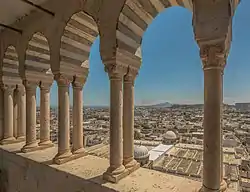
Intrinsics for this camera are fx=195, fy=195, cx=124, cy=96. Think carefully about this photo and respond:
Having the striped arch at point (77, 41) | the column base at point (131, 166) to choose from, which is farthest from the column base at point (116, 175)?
the striped arch at point (77, 41)

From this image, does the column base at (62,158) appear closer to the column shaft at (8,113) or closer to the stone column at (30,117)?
the stone column at (30,117)

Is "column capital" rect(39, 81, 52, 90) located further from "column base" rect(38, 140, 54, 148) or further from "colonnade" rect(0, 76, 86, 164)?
"column base" rect(38, 140, 54, 148)

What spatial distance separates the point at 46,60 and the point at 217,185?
448 centimetres

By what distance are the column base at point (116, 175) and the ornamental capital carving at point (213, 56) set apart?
6.20 feet

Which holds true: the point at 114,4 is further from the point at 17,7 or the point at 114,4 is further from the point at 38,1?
the point at 17,7

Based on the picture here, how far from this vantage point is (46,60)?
16.0 feet

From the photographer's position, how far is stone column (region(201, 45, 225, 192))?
6.66 feet

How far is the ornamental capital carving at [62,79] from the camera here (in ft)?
12.4

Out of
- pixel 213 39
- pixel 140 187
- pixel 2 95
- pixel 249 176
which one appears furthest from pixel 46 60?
pixel 249 176

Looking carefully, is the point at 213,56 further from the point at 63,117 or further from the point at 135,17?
the point at 63,117

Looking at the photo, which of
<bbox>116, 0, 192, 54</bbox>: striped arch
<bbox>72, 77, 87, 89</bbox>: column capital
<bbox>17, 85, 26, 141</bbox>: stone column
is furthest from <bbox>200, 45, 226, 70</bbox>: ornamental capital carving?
<bbox>17, 85, 26, 141</bbox>: stone column

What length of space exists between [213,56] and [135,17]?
1.47m

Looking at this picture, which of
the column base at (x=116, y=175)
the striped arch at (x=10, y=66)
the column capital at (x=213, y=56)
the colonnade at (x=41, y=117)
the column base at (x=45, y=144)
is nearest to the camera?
the column capital at (x=213, y=56)

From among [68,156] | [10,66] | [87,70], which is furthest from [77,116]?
[10,66]
